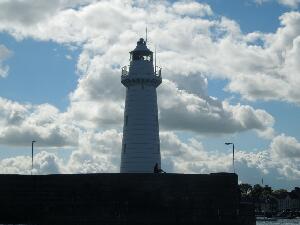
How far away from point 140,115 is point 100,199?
1298cm

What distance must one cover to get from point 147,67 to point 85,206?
54.5 ft

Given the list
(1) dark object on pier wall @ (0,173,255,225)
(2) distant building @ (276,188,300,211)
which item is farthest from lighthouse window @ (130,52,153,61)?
(2) distant building @ (276,188,300,211)

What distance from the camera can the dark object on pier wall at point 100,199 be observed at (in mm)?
45156

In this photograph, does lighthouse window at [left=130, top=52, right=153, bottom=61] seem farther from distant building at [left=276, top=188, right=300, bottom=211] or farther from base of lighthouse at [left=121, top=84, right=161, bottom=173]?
distant building at [left=276, top=188, right=300, bottom=211]

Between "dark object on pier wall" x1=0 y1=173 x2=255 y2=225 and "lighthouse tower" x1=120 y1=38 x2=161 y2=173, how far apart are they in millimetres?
Answer: 10250

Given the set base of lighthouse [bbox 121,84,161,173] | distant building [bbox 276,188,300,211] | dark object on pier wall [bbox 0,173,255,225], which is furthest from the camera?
distant building [bbox 276,188,300,211]

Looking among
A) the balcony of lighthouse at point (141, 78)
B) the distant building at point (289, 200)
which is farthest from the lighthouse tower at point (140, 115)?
the distant building at point (289, 200)

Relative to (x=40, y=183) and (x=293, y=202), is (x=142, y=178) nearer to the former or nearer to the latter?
(x=40, y=183)

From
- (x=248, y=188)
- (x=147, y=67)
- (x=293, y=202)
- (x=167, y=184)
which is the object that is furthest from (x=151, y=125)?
(x=293, y=202)

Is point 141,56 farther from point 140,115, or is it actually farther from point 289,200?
point 289,200

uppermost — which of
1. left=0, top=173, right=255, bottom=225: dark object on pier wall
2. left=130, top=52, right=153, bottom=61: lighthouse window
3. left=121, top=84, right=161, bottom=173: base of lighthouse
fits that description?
left=130, top=52, right=153, bottom=61: lighthouse window

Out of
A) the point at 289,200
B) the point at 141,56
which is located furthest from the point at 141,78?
the point at 289,200

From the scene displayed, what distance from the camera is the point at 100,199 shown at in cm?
4522

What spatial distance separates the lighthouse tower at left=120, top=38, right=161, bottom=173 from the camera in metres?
55.9
